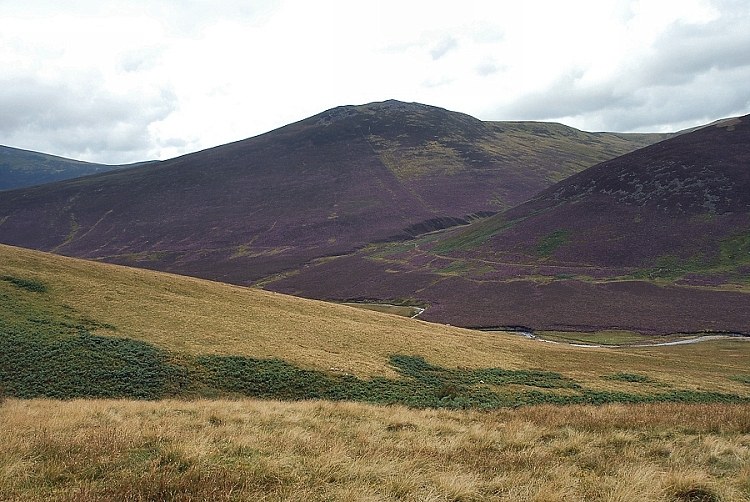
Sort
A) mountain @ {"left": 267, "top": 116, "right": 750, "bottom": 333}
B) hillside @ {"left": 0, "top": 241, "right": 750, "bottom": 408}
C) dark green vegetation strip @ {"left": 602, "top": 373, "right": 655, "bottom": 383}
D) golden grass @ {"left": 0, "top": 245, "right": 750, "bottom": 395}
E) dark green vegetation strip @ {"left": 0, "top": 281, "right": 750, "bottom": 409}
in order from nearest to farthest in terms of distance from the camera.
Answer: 1. dark green vegetation strip @ {"left": 0, "top": 281, "right": 750, "bottom": 409}
2. hillside @ {"left": 0, "top": 241, "right": 750, "bottom": 408}
3. golden grass @ {"left": 0, "top": 245, "right": 750, "bottom": 395}
4. dark green vegetation strip @ {"left": 602, "top": 373, "right": 655, "bottom": 383}
5. mountain @ {"left": 267, "top": 116, "right": 750, "bottom": 333}

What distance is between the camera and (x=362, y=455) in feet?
35.9

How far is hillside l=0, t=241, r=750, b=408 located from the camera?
77.5 ft

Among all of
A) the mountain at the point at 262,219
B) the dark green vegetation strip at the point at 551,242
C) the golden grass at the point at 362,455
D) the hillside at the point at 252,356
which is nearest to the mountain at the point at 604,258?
the dark green vegetation strip at the point at 551,242

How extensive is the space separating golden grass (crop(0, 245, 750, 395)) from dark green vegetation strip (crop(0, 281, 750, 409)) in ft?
4.35

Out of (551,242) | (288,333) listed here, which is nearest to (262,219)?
(551,242)

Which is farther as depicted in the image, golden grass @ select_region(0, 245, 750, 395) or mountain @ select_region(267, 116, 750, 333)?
mountain @ select_region(267, 116, 750, 333)

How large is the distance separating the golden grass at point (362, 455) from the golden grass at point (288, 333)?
41.7 ft

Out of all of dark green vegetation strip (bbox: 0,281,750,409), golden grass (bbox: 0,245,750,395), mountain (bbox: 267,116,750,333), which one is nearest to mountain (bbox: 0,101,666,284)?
mountain (bbox: 267,116,750,333)

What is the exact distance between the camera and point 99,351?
2544cm

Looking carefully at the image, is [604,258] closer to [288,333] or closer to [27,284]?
[288,333]

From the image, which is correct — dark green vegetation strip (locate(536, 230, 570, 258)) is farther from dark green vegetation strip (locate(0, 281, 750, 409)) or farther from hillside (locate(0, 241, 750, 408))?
dark green vegetation strip (locate(0, 281, 750, 409))

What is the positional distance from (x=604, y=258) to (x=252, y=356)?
311 feet

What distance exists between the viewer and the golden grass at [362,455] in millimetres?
8391

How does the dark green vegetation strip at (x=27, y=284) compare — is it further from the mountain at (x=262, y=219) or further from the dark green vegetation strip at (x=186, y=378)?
the mountain at (x=262, y=219)
